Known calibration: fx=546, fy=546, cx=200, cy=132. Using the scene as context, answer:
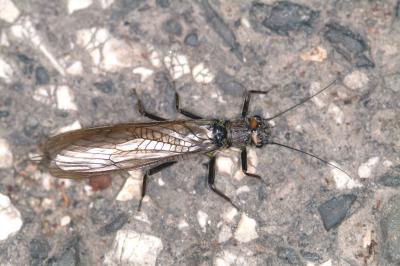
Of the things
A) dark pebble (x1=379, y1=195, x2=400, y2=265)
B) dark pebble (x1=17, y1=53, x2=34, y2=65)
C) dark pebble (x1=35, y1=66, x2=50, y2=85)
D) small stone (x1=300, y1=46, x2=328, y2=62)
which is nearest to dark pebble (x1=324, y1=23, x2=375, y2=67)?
small stone (x1=300, y1=46, x2=328, y2=62)

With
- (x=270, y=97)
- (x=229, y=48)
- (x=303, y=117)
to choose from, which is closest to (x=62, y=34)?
(x=229, y=48)

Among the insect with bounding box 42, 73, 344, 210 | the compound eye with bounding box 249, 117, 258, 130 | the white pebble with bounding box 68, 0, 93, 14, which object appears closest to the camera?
the insect with bounding box 42, 73, 344, 210

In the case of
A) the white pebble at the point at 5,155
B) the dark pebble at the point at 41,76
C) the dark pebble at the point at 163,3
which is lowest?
the white pebble at the point at 5,155

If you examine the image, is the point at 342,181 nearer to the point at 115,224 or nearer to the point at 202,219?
the point at 202,219

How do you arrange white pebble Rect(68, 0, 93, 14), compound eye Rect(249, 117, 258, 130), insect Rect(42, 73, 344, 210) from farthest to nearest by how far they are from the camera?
→ white pebble Rect(68, 0, 93, 14) → compound eye Rect(249, 117, 258, 130) → insect Rect(42, 73, 344, 210)

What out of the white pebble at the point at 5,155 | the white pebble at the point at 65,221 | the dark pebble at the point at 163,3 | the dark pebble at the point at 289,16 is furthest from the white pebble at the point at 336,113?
the white pebble at the point at 5,155

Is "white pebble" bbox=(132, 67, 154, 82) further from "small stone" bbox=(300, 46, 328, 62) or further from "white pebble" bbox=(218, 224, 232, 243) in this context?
"white pebble" bbox=(218, 224, 232, 243)

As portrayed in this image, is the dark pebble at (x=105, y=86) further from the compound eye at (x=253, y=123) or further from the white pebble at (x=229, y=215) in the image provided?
the white pebble at (x=229, y=215)

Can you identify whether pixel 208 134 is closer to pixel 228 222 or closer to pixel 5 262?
pixel 228 222
